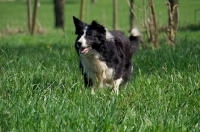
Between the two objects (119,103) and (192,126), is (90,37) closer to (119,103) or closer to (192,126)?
(119,103)

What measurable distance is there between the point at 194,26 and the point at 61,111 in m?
17.2

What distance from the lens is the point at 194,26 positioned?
21.1 metres

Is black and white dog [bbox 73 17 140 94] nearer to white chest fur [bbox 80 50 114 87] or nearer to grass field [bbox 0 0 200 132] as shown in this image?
white chest fur [bbox 80 50 114 87]

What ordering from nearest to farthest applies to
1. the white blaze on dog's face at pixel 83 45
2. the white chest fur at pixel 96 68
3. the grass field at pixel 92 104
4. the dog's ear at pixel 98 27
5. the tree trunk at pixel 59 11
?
the grass field at pixel 92 104
the white blaze on dog's face at pixel 83 45
the dog's ear at pixel 98 27
the white chest fur at pixel 96 68
the tree trunk at pixel 59 11

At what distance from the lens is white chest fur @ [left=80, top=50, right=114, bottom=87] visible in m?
6.75

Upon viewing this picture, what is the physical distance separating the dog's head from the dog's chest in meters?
0.18

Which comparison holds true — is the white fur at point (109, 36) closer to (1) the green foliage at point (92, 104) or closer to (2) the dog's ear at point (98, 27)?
(2) the dog's ear at point (98, 27)

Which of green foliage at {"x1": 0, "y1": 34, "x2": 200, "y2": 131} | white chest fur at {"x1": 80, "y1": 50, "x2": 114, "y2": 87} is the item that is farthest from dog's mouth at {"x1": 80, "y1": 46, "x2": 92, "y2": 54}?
green foliage at {"x1": 0, "y1": 34, "x2": 200, "y2": 131}

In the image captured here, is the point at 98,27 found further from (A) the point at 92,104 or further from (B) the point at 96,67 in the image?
(A) the point at 92,104

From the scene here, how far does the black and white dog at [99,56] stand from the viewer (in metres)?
6.58

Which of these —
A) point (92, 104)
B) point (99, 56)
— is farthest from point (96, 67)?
point (92, 104)

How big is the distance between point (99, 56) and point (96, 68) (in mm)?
155

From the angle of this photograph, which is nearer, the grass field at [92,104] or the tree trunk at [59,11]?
the grass field at [92,104]

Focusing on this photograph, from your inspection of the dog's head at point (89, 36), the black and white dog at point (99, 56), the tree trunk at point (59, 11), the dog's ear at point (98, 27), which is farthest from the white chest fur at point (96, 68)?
the tree trunk at point (59, 11)
